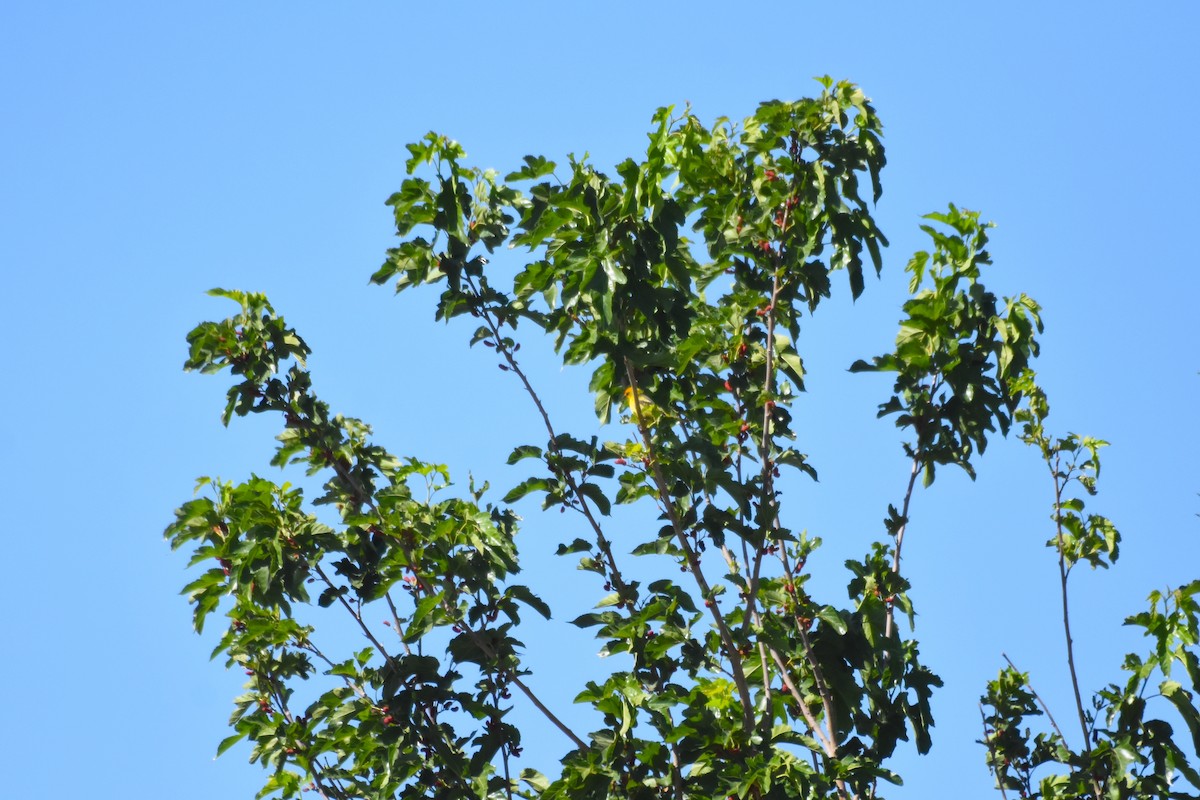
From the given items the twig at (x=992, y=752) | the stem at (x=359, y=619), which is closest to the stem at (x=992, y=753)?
the twig at (x=992, y=752)

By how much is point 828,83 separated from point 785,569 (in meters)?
2.36

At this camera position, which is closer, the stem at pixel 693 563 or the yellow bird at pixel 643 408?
the stem at pixel 693 563

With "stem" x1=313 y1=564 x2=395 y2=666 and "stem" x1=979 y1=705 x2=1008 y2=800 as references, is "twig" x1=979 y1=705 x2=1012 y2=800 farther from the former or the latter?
"stem" x1=313 y1=564 x2=395 y2=666

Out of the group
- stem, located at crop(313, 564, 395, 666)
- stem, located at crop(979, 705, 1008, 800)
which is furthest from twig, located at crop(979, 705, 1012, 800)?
stem, located at crop(313, 564, 395, 666)

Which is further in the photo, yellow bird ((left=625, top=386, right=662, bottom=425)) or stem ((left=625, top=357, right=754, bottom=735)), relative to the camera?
yellow bird ((left=625, top=386, right=662, bottom=425))

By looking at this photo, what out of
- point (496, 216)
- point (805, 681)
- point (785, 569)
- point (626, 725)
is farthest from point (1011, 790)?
point (496, 216)

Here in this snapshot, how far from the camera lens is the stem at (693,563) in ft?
17.4

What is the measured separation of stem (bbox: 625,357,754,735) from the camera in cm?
531

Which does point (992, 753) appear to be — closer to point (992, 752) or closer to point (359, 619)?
point (992, 752)

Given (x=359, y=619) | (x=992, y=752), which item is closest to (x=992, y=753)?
(x=992, y=752)

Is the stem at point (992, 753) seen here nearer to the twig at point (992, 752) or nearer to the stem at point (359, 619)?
the twig at point (992, 752)

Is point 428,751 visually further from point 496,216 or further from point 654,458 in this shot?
point 496,216

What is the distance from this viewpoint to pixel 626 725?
5.09 metres

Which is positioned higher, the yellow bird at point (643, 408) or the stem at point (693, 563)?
the yellow bird at point (643, 408)
